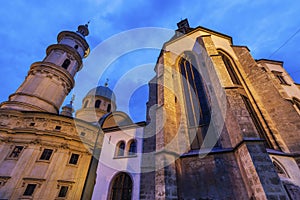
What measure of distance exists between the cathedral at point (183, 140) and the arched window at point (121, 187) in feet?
0.18

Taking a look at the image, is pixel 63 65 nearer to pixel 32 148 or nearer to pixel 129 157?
pixel 32 148

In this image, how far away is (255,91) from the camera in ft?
28.2

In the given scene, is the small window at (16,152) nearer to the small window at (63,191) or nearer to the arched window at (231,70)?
the small window at (63,191)

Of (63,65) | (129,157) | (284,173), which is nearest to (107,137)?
(129,157)

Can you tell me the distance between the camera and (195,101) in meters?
8.54

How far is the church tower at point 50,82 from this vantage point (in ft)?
55.1

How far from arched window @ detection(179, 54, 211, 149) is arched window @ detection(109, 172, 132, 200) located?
473cm

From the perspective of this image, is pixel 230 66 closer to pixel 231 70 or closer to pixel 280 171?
pixel 231 70

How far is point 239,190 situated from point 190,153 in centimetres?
211

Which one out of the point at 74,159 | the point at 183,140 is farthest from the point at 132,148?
the point at 74,159

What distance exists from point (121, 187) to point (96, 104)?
21429 mm

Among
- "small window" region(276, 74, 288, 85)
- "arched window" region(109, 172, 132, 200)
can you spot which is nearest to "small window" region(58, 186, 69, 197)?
"arched window" region(109, 172, 132, 200)

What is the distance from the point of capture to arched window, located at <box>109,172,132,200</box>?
8.53 m

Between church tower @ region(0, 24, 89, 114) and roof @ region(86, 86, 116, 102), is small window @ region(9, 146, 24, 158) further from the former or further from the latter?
roof @ region(86, 86, 116, 102)
